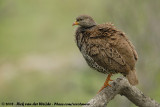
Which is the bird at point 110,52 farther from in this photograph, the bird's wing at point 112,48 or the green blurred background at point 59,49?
the green blurred background at point 59,49

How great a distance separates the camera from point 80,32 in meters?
9.24

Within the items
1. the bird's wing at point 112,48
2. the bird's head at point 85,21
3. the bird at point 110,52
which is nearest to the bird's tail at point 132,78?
the bird at point 110,52

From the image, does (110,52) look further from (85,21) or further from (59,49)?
(59,49)

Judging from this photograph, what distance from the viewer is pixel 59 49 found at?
1071 inches

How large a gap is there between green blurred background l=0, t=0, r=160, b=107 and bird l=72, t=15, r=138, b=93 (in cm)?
409

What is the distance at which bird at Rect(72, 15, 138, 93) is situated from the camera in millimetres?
8477

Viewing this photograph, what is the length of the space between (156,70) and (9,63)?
13.0 m

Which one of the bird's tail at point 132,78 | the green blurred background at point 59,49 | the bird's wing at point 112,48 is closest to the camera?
the bird's tail at point 132,78

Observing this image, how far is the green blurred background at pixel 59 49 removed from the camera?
13.9m

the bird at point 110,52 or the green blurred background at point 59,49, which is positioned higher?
the green blurred background at point 59,49

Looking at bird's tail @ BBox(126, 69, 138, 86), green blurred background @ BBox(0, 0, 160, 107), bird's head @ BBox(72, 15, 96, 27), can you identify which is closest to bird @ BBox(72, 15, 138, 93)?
bird's tail @ BBox(126, 69, 138, 86)

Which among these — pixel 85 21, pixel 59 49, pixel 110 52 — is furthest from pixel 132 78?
pixel 59 49

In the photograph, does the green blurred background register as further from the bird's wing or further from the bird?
the bird's wing

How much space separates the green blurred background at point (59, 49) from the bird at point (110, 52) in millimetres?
4091
